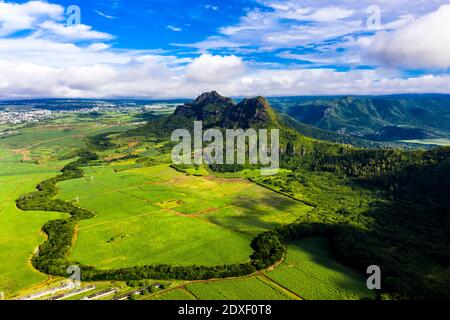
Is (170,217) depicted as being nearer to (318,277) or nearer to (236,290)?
(236,290)

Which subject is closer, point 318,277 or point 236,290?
point 236,290

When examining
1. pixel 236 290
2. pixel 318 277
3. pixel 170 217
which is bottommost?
pixel 236 290

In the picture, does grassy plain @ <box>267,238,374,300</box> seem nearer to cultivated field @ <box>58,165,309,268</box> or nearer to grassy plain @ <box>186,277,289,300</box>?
grassy plain @ <box>186,277,289,300</box>

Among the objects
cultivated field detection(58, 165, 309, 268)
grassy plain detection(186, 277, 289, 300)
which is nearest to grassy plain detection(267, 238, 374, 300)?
grassy plain detection(186, 277, 289, 300)

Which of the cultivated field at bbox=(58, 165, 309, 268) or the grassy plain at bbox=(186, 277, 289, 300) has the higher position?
the cultivated field at bbox=(58, 165, 309, 268)

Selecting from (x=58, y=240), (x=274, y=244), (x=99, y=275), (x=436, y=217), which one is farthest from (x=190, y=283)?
(x=436, y=217)

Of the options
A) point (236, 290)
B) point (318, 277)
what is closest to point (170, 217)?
point (236, 290)

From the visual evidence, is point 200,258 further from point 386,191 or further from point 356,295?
point 386,191

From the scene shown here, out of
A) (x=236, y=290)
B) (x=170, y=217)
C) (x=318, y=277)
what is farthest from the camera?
(x=170, y=217)

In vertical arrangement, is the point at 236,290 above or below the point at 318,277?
below

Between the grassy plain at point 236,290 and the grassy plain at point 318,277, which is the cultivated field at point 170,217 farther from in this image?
the grassy plain at point 318,277

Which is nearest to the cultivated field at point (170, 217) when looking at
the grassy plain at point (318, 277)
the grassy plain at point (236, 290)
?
the grassy plain at point (236, 290)

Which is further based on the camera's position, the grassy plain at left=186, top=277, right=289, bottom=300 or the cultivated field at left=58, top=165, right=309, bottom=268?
the cultivated field at left=58, top=165, right=309, bottom=268
